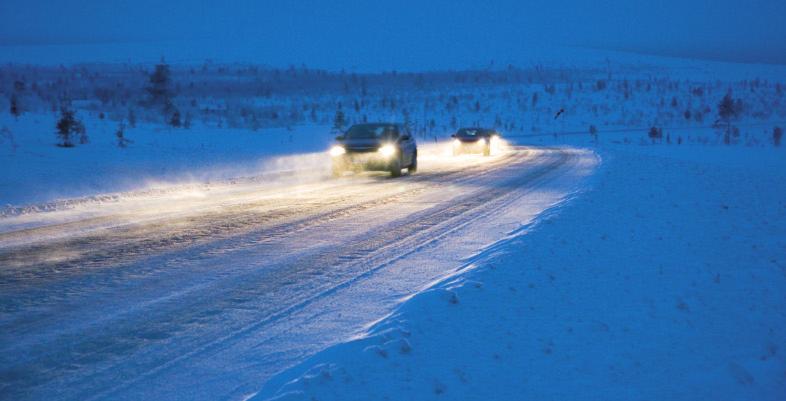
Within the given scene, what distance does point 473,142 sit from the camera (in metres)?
29.5

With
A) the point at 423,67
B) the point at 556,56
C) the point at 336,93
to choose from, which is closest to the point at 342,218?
the point at 336,93

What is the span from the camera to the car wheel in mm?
18109

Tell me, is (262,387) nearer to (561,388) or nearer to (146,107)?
(561,388)

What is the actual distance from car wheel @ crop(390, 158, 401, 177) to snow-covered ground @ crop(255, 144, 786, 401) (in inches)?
365

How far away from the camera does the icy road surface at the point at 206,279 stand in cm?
419

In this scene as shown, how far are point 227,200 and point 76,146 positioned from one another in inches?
480

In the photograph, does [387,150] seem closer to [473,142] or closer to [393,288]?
[473,142]

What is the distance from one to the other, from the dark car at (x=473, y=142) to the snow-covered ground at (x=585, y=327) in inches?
793

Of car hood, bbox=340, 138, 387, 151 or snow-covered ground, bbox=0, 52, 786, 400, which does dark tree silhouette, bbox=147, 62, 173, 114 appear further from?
car hood, bbox=340, 138, 387, 151

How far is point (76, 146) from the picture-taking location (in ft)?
71.7

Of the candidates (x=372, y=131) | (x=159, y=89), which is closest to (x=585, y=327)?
(x=372, y=131)

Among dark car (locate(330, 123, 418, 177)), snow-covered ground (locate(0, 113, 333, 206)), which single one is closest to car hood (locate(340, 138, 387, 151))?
dark car (locate(330, 123, 418, 177))

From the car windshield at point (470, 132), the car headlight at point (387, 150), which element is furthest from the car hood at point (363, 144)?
the car windshield at point (470, 132)

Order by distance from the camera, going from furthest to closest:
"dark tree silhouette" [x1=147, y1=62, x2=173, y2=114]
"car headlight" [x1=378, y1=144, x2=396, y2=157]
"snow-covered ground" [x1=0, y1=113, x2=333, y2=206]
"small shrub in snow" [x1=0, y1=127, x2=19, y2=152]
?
1. "dark tree silhouette" [x1=147, y1=62, x2=173, y2=114]
2. "small shrub in snow" [x1=0, y1=127, x2=19, y2=152]
3. "car headlight" [x1=378, y1=144, x2=396, y2=157]
4. "snow-covered ground" [x1=0, y1=113, x2=333, y2=206]
